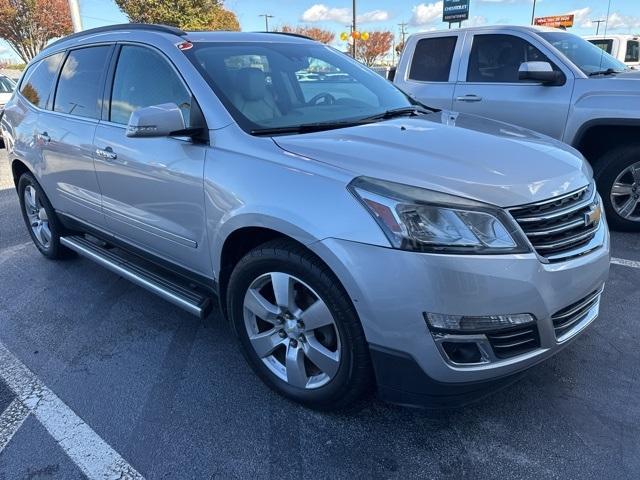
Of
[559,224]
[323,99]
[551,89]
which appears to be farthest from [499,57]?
[559,224]

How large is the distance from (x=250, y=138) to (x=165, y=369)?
1.42 metres

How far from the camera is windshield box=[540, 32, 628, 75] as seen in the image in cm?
529

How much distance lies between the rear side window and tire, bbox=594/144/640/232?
1979 mm

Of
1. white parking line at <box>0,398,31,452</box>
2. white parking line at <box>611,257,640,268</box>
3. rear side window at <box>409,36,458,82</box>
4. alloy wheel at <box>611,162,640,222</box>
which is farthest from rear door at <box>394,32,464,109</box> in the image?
white parking line at <box>0,398,31,452</box>

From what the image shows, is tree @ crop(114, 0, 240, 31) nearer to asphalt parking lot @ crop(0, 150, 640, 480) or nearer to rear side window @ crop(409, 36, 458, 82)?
rear side window @ crop(409, 36, 458, 82)

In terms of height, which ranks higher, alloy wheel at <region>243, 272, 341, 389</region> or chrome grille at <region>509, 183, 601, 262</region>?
chrome grille at <region>509, 183, 601, 262</region>

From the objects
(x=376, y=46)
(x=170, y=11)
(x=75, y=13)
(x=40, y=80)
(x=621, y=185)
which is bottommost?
(x=376, y=46)

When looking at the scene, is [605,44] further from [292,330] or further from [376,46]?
[376,46]

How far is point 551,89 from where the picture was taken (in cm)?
519

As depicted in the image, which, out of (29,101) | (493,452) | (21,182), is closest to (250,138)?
(493,452)

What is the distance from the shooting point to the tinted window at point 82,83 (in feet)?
11.6

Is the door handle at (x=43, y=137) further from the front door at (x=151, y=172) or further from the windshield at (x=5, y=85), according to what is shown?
the windshield at (x=5, y=85)

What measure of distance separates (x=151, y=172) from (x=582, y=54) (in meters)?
4.70

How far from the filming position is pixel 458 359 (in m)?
2.04
